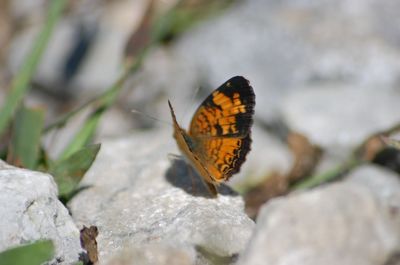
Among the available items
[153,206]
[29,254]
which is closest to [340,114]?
[153,206]

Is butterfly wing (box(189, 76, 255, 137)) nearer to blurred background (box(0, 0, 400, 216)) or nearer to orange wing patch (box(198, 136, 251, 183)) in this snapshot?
orange wing patch (box(198, 136, 251, 183))

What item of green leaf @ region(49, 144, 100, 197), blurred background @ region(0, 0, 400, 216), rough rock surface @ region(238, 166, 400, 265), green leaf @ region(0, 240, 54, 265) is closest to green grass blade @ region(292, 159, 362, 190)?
blurred background @ region(0, 0, 400, 216)

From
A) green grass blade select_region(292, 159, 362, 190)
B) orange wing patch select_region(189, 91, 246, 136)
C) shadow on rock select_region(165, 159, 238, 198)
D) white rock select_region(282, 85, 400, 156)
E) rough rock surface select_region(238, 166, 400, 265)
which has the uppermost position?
rough rock surface select_region(238, 166, 400, 265)

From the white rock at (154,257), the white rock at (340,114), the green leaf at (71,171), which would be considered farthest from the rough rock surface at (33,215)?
the white rock at (340,114)

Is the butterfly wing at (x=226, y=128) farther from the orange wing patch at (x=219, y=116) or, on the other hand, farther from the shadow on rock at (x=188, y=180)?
the shadow on rock at (x=188, y=180)

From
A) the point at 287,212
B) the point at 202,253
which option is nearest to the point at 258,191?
the point at 202,253

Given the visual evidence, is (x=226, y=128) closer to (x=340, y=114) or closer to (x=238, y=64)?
(x=340, y=114)
